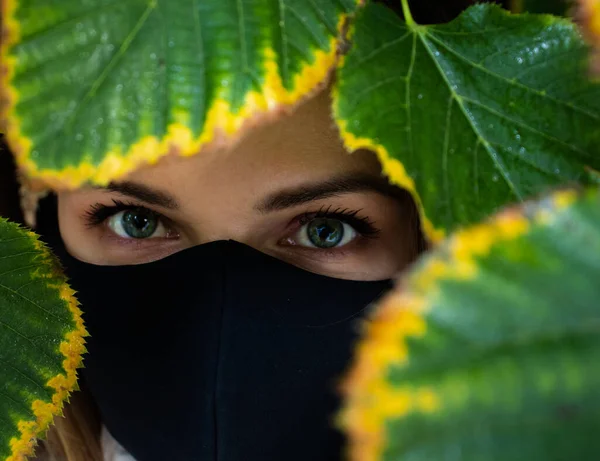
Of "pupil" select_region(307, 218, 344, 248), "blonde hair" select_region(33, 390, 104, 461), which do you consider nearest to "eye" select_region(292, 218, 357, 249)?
"pupil" select_region(307, 218, 344, 248)

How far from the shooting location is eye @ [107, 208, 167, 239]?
0.83 meters

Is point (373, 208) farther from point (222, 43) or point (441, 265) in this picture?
point (441, 265)

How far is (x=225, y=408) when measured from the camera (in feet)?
2.53

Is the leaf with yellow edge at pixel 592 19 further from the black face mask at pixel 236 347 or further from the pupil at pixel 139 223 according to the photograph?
the pupil at pixel 139 223

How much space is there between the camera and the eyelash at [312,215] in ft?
2.51

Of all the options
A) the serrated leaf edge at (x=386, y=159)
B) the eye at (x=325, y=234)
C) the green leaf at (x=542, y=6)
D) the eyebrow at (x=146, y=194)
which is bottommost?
the serrated leaf edge at (x=386, y=159)

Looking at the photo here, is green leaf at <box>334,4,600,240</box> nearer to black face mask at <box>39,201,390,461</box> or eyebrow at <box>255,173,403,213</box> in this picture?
eyebrow at <box>255,173,403,213</box>

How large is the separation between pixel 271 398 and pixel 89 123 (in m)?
0.47

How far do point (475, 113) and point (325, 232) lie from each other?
360mm

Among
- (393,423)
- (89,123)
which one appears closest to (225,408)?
(89,123)

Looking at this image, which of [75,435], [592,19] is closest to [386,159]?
[592,19]

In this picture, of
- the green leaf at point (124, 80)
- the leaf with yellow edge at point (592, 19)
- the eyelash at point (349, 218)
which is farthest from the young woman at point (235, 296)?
the leaf with yellow edge at point (592, 19)

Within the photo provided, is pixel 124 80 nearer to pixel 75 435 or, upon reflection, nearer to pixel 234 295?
pixel 234 295

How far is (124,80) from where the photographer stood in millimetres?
416
